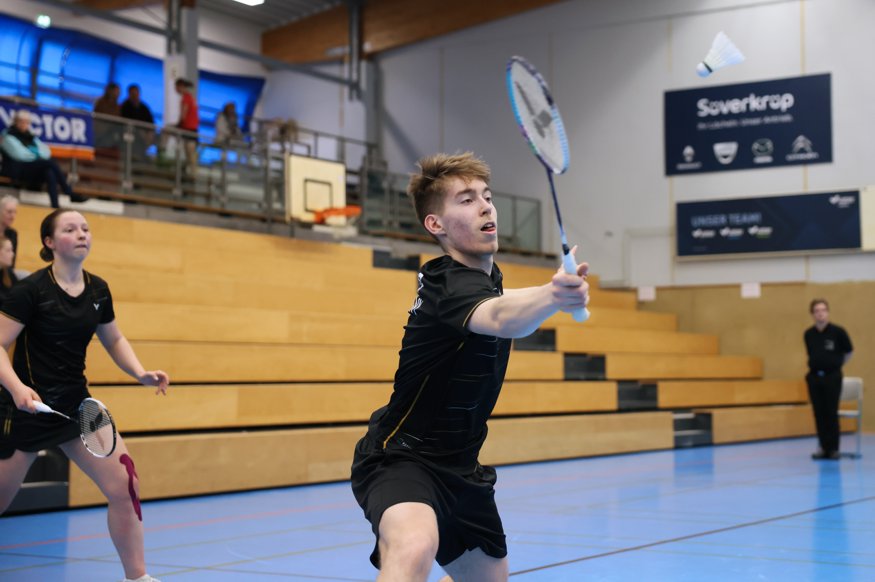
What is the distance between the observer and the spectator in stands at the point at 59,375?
454cm

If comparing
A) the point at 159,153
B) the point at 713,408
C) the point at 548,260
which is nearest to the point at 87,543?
the point at 159,153

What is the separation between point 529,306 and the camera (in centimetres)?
276

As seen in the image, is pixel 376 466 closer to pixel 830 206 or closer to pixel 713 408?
pixel 713 408

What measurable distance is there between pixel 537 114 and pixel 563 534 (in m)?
3.62

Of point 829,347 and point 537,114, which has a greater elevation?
point 537,114

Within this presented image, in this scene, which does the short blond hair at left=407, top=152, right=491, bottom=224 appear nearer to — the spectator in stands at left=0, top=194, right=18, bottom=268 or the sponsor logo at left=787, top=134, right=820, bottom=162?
the spectator in stands at left=0, top=194, right=18, bottom=268

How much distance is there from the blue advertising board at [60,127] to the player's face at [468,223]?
31.7 ft

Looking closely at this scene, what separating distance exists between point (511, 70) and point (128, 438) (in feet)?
18.1

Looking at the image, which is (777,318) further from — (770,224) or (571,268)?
(571,268)

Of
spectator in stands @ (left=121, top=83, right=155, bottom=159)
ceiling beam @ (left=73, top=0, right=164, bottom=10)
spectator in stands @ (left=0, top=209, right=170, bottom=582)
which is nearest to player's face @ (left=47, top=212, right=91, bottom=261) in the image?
spectator in stands @ (left=0, top=209, right=170, bottom=582)

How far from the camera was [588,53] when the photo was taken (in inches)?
769

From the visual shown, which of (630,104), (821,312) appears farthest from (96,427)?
(630,104)

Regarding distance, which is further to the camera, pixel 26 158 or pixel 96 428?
pixel 26 158

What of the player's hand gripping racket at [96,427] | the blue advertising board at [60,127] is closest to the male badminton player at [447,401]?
the player's hand gripping racket at [96,427]
